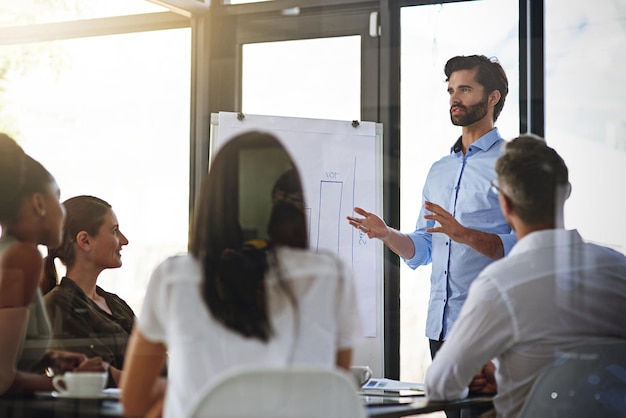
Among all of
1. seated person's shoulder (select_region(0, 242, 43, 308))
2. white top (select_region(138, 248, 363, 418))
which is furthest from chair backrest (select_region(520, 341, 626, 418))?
seated person's shoulder (select_region(0, 242, 43, 308))

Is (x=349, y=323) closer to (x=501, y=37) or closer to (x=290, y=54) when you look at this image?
(x=290, y=54)

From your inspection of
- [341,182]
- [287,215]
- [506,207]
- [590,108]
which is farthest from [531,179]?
[287,215]

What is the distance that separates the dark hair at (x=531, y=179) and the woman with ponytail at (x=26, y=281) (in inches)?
51.2

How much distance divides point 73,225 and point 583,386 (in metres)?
1.69

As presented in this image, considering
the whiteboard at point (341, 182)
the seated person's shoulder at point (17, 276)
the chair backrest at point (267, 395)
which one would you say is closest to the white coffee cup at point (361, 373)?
the whiteboard at point (341, 182)

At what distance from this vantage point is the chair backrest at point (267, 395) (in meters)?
1.92

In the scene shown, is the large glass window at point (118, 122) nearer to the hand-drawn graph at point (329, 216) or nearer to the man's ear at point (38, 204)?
the man's ear at point (38, 204)

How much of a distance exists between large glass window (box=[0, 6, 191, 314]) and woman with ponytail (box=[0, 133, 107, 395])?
0.09 m

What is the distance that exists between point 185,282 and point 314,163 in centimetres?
60

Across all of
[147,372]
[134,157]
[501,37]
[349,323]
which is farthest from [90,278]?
[501,37]

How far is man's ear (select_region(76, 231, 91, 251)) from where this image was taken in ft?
8.05

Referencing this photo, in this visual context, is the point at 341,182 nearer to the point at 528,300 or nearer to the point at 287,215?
the point at 287,215

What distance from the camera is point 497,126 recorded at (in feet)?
8.55

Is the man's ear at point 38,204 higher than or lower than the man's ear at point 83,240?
higher
